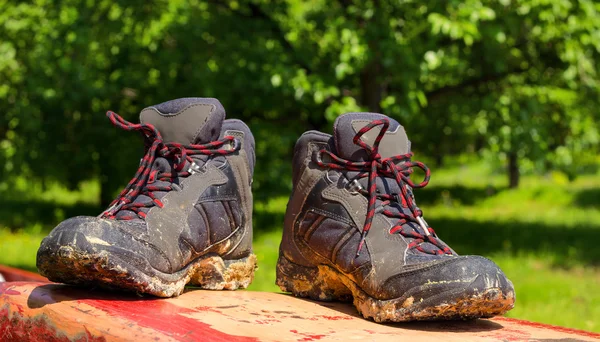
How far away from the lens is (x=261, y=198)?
951 centimetres

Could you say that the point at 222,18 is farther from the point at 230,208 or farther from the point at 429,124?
the point at 230,208

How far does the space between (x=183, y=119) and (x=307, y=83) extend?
5518mm

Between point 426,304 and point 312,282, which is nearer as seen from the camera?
point 426,304

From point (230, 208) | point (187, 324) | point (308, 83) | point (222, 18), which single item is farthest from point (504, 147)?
point (187, 324)

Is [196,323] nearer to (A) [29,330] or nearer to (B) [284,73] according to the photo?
(A) [29,330]

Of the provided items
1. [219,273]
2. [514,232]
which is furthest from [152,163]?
[514,232]

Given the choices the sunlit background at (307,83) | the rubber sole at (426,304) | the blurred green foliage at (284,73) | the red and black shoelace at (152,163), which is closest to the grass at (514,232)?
the sunlit background at (307,83)

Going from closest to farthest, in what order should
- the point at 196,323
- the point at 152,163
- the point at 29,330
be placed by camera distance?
the point at 196,323 < the point at 29,330 < the point at 152,163

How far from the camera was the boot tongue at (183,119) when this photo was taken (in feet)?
8.25

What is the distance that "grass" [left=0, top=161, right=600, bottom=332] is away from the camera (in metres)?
6.59

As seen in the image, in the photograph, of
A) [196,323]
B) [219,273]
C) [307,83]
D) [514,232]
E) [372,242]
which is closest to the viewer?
[196,323]

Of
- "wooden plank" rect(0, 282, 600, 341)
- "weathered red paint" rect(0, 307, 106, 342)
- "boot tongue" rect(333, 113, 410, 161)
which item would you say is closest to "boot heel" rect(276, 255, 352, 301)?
"wooden plank" rect(0, 282, 600, 341)

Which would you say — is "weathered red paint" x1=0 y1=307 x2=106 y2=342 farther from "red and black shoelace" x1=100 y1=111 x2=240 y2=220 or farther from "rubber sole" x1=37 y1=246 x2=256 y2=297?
"red and black shoelace" x1=100 y1=111 x2=240 y2=220

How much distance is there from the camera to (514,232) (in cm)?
1069
